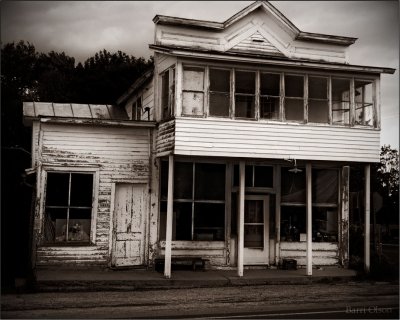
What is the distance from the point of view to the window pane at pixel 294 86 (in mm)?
15066

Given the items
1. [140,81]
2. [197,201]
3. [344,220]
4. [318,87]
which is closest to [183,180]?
[197,201]

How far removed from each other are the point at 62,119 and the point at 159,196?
3651 millimetres

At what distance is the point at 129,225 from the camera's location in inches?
580

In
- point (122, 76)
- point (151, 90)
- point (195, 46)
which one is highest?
point (122, 76)

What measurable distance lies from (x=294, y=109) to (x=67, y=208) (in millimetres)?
7804

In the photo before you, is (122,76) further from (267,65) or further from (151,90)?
(267,65)

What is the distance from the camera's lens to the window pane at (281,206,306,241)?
16.1 m

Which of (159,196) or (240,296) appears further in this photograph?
(159,196)

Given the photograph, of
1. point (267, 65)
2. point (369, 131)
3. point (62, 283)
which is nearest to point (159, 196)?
point (62, 283)

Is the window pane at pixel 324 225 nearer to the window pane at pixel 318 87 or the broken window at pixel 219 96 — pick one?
the window pane at pixel 318 87

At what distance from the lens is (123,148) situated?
1490 centimetres

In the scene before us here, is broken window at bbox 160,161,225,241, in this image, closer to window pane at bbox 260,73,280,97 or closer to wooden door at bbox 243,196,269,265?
wooden door at bbox 243,196,269,265

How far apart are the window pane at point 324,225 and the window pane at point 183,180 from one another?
14.5 feet

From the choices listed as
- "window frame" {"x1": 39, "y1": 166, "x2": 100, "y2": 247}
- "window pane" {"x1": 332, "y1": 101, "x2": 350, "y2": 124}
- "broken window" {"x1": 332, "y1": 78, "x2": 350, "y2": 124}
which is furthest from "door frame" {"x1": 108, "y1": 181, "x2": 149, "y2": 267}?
"window pane" {"x1": 332, "y1": 101, "x2": 350, "y2": 124}
